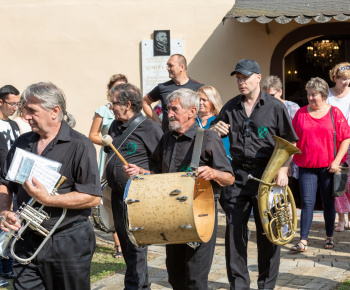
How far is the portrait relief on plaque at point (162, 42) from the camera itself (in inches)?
447

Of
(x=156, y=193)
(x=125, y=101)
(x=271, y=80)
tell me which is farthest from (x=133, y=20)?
(x=156, y=193)

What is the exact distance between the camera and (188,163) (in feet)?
17.3

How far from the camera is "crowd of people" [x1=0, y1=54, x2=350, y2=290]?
4.48 m

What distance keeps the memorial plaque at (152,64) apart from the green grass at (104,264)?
332 cm

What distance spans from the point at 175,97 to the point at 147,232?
1066 mm

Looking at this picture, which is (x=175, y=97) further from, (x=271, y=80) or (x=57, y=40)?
(x=57, y=40)

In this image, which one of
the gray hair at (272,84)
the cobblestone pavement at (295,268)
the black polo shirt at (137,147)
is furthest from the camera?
the gray hair at (272,84)

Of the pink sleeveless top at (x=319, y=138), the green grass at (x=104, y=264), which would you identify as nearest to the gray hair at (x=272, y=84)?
the pink sleeveless top at (x=319, y=138)

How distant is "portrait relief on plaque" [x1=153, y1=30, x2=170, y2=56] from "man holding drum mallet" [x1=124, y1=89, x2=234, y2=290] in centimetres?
602

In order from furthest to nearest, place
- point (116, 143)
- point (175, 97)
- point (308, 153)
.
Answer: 1. point (308, 153)
2. point (116, 143)
3. point (175, 97)

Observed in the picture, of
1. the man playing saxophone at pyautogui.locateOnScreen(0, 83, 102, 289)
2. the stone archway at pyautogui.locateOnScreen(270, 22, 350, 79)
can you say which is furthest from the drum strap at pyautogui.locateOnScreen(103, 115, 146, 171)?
the stone archway at pyautogui.locateOnScreen(270, 22, 350, 79)

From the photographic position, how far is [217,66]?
1140cm

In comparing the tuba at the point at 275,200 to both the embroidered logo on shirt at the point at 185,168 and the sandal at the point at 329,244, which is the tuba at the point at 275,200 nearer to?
the embroidered logo on shirt at the point at 185,168

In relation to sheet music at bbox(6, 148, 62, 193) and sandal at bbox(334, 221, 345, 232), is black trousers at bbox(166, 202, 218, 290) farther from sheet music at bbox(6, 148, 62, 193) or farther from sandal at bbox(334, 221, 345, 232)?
sandal at bbox(334, 221, 345, 232)
